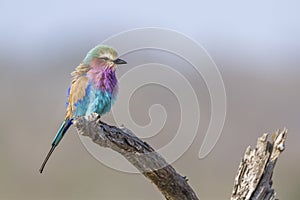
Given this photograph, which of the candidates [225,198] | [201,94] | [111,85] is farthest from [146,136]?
[225,198]

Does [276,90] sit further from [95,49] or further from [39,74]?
[95,49]

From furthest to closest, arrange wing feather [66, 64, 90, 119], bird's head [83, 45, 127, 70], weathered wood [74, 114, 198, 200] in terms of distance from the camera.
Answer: wing feather [66, 64, 90, 119], bird's head [83, 45, 127, 70], weathered wood [74, 114, 198, 200]

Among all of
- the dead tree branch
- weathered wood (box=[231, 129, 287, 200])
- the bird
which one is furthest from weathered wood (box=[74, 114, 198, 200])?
the bird

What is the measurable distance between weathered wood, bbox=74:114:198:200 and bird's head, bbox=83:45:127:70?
1.40ft

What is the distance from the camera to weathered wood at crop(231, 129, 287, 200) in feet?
10.9

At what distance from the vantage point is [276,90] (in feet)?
71.1

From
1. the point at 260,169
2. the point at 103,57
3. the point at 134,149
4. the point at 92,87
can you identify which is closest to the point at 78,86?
the point at 92,87

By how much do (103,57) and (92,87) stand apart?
0.21 metres

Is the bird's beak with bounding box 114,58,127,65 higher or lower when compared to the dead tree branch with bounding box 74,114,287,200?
higher

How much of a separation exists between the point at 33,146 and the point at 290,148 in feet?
15.7

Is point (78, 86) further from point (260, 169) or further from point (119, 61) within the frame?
point (260, 169)

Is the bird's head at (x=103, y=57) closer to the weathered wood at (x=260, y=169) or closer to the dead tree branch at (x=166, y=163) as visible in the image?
the dead tree branch at (x=166, y=163)

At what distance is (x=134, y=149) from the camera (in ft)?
10.9

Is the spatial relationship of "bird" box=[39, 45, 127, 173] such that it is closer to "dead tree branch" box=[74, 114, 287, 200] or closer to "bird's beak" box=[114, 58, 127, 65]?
"bird's beak" box=[114, 58, 127, 65]
